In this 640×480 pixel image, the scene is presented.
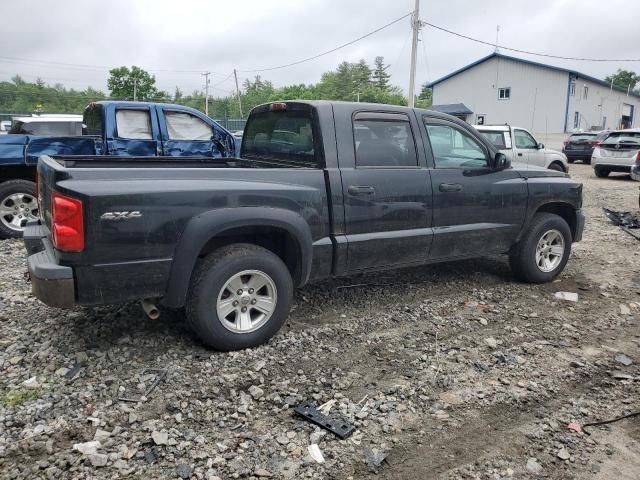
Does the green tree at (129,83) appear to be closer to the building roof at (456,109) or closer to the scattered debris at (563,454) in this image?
the building roof at (456,109)

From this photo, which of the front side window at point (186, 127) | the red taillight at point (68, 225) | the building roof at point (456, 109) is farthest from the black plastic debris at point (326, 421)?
the building roof at point (456, 109)

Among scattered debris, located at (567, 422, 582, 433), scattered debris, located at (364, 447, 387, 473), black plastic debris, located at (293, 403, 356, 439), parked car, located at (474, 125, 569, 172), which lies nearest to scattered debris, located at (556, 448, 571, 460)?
scattered debris, located at (567, 422, 582, 433)

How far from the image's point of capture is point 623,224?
31.2 feet

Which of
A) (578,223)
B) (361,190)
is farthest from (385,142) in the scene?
(578,223)

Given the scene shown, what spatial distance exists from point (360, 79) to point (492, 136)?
76.9 meters

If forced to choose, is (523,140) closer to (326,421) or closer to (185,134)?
(185,134)

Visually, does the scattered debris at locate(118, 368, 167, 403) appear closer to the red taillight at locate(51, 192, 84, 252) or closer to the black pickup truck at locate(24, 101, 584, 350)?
the black pickup truck at locate(24, 101, 584, 350)

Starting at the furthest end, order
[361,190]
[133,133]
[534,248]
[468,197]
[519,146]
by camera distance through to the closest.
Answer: [519,146] < [133,133] < [534,248] < [468,197] < [361,190]

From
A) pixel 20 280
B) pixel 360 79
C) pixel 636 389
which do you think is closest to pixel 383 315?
pixel 636 389

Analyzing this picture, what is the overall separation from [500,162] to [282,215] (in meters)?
2.48

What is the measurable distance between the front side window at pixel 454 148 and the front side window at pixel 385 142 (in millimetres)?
267

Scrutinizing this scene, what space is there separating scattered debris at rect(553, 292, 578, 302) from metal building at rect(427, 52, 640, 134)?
36.1 m

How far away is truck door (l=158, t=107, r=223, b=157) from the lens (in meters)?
8.48

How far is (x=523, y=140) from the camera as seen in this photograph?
1377 centimetres
